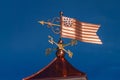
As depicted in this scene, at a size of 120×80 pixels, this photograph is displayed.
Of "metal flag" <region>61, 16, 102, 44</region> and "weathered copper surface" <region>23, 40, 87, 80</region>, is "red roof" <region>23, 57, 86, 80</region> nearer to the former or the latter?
"weathered copper surface" <region>23, 40, 87, 80</region>

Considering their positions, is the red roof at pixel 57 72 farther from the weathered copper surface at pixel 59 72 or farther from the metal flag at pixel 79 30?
the metal flag at pixel 79 30

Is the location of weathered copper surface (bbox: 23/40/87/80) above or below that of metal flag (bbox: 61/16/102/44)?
below

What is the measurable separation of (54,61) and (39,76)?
106 inches

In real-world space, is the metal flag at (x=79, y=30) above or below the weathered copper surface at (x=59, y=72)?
above

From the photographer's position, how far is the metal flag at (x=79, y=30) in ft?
146

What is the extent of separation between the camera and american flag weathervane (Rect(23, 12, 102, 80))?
128 feet

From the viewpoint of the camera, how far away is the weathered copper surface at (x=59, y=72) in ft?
127

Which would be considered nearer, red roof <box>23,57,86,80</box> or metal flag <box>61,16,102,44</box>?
red roof <box>23,57,86,80</box>

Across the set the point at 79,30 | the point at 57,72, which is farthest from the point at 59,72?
the point at 79,30

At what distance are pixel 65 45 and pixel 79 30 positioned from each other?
10.1 feet

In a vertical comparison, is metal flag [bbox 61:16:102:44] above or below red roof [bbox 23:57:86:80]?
above

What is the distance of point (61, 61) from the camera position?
41.2 m

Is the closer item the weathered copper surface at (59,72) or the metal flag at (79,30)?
the weathered copper surface at (59,72)

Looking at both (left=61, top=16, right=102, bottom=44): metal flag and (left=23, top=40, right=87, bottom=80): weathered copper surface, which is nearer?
(left=23, top=40, right=87, bottom=80): weathered copper surface
